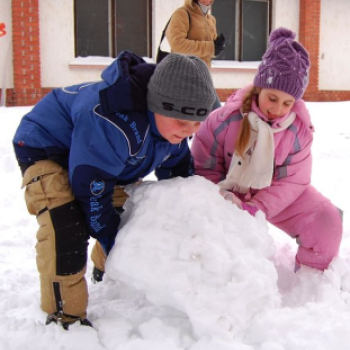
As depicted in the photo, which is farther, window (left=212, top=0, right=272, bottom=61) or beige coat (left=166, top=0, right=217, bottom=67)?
window (left=212, top=0, right=272, bottom=61)

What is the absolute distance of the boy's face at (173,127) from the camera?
1865 millimetres

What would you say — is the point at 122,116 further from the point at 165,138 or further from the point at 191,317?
the point at 191,317

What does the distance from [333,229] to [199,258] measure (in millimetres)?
993

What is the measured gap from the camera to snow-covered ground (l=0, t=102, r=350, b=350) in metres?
1.62

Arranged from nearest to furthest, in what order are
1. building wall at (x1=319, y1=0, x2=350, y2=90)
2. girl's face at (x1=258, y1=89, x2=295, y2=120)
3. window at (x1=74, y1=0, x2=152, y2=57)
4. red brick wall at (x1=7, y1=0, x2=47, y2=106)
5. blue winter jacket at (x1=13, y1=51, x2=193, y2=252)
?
blue winter jacket at (x1=13, y1=51, x2=193, y2=252) < girl's face at (x1=258, y1=89, x2=295, y2=120) < red brick wall at (x1=7, y1=0, x2=47, y2=106) < window at (x1=74, y1=0, x2=152, y2=57) < building wall at (x1=319, y1=0, x2=350, y2=90)

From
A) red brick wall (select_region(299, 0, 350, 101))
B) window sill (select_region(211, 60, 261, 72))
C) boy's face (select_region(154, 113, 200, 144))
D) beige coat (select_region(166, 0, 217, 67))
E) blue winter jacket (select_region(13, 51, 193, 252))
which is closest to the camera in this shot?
blue winter jacket (select_region(13, 51, 193, 252))

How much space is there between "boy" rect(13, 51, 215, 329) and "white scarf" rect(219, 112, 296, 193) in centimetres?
55

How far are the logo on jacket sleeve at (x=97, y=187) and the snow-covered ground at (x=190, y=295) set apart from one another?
178 mm

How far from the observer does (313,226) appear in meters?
2.41

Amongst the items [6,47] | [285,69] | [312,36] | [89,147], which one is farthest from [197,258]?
[312,36]

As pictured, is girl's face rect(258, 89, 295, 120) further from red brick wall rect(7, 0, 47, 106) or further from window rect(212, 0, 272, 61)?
window rect(212, 0, 272, 61)

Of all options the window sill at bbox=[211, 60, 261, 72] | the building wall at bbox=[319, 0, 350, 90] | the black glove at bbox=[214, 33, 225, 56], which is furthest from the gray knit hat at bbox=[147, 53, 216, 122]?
the building wall at bbox=[319, 0, 350, 90]

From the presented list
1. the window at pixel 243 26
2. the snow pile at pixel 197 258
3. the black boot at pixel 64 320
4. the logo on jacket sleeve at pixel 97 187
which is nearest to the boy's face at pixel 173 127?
the snow pile at pixel 197 258

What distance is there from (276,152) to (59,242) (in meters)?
1.20
